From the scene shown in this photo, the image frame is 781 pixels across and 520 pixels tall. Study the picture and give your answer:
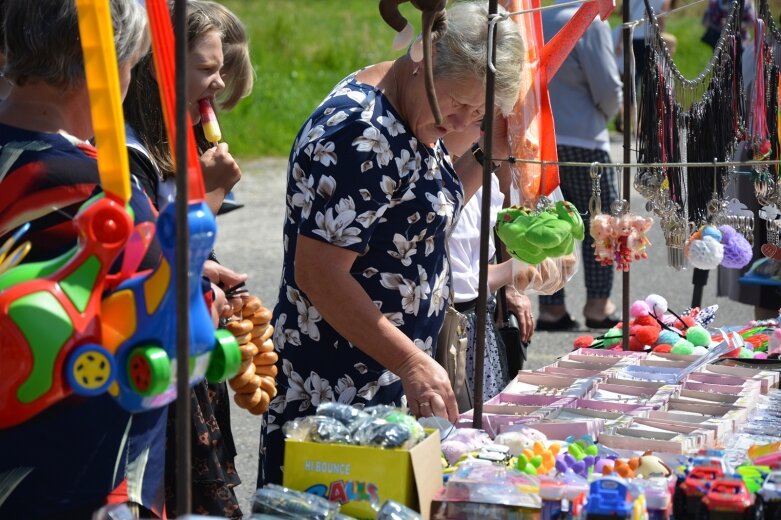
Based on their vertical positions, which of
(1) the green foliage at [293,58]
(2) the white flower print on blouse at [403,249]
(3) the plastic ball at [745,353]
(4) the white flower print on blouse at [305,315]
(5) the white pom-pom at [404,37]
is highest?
(1) the green foliage at [293,58]

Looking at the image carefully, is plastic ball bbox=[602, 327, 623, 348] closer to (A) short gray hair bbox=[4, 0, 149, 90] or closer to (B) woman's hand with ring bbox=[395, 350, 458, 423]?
(B) woman's hand with ring bbox=[395, 350, 458, 423]

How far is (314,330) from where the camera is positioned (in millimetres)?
2174

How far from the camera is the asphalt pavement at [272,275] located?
425cm

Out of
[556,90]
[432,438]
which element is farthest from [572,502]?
[556,90]

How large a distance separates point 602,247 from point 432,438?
0.91 metres

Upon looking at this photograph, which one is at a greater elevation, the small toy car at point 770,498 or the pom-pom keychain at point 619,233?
the pom-pom keychain at point 619,233

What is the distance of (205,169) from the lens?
2016mm

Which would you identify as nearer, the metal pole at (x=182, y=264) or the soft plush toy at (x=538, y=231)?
the metal pole at (x=182, y=264)

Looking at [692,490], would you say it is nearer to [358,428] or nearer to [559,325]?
[358,428]

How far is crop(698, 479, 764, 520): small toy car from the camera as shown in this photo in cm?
146

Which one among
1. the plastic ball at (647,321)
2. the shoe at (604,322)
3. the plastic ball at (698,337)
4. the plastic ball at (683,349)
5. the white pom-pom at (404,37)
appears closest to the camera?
the white pom-pom at (404,37)

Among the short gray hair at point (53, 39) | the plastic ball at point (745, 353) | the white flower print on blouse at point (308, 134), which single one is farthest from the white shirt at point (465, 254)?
the short gray hair at point (53, 39)

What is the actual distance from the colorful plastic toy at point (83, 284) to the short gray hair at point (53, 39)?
0.18 m

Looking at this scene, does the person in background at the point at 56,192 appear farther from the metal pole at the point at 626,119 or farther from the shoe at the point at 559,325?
the shoe at the point at 559,325
